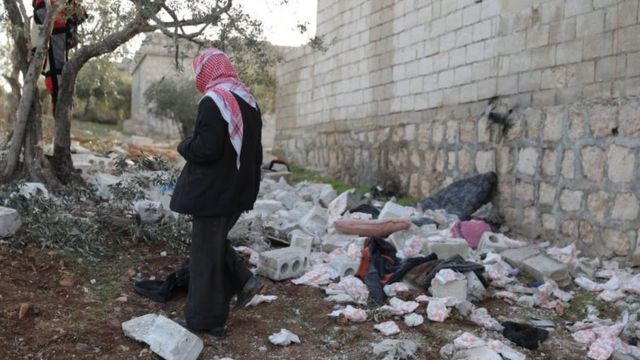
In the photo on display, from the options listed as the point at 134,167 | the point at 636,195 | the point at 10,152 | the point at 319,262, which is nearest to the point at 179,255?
the point at 319,262

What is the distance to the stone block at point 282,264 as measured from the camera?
16.5ft

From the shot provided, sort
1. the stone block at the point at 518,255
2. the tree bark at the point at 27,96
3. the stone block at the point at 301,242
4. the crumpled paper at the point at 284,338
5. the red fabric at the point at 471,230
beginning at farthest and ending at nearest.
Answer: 1. the red fabric at the point at 471,230
2. the tree bark at the point at 27,96
3. the stone block at the point at 301,242
4. the stone block at the point at 518,255
5. the crumpled paper at the point at 284,338

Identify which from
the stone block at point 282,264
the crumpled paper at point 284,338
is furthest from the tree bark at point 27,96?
the crumpled paper at point 284,338

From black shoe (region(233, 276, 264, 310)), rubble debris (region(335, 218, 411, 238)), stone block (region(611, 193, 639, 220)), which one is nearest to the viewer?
black shoe (region(233, 276, 264, 310))

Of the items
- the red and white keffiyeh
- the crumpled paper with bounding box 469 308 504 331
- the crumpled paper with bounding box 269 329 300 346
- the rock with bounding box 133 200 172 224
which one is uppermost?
the red and white keffiyeh

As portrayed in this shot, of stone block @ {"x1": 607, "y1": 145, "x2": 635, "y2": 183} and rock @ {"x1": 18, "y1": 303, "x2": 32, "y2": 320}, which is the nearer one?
rock @ {"x1": 18, "y1": 303, "x2": 32, "y2": 320}

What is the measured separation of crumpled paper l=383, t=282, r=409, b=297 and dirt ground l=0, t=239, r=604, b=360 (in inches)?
12.8

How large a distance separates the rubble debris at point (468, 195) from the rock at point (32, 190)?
4.47 metres

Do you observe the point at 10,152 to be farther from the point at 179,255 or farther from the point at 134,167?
the point at 179,255

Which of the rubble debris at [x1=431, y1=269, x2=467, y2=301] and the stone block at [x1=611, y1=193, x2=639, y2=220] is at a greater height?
the stone block at [x1=611, y1=193, x2=639, y2=220]

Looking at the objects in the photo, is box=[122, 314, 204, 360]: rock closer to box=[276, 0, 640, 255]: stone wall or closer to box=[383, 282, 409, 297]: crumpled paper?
box=[383, 282, 409, 297]: crumpled paper

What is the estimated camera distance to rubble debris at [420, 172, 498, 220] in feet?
23.9

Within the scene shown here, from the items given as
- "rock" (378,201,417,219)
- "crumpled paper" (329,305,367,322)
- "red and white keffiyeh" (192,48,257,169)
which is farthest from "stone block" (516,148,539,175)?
"red and white keffiyeh" (192,48,257,169)

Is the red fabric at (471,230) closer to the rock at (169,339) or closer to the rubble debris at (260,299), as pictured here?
the rubble debris at (260,299)
